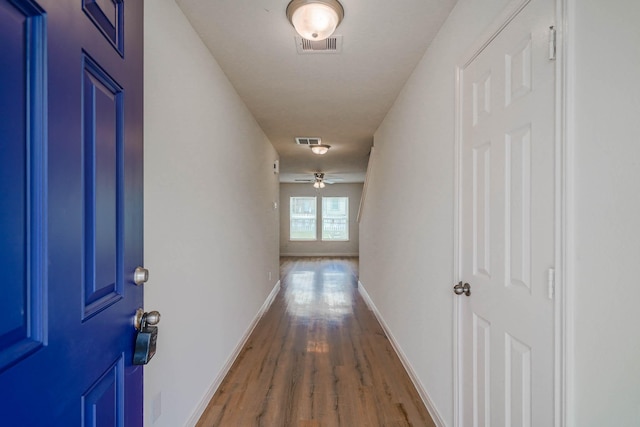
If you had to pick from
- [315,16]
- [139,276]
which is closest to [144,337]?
[139,276]

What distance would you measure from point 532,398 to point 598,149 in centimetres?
83

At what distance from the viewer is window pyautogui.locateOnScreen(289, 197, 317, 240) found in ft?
34.3

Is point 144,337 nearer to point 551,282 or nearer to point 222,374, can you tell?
point 551,282

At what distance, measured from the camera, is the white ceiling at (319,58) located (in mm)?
1756

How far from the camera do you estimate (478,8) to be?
4.82ft

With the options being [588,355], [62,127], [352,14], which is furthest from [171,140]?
[588,355]

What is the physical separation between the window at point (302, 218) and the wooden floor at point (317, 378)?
6.22 metres

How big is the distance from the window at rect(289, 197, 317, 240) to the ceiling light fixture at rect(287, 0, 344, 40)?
8697mm

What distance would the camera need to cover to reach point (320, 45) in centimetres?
210

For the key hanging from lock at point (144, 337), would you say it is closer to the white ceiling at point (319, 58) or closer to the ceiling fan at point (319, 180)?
the white ceiling at point (319, 58)

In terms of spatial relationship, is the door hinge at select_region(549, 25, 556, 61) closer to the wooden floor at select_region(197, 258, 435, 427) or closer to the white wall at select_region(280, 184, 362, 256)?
the wooden floor at select_region(197, 258, 435, 427)

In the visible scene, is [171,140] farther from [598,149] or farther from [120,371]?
[598,149]

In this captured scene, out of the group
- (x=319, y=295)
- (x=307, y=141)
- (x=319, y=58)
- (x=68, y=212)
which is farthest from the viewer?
(x=319, y=295)

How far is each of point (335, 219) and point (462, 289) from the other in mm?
9009
